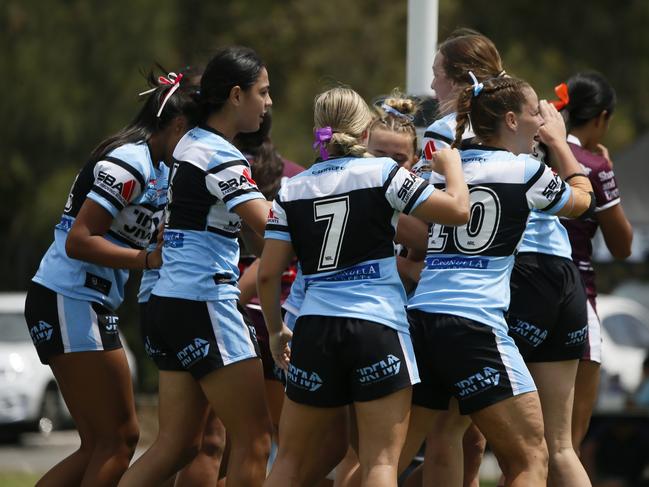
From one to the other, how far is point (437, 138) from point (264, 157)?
46.9 inches

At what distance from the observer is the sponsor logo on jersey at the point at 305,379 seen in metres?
4.91

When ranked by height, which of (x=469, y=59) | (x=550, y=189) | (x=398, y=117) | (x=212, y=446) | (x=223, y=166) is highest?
(x=469, y=59)

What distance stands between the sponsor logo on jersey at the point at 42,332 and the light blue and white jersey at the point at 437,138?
1736 mm

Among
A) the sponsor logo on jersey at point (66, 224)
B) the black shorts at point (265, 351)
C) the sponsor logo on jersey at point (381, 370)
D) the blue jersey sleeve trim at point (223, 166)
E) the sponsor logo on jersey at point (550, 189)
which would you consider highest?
the blue jersey sleeve trim at point (223, 166)

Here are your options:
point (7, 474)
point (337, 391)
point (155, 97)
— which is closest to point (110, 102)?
point (7, 474)

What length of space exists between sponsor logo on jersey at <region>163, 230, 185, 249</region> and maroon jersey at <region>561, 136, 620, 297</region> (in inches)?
74.8

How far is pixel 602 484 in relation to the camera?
9836 millimetres

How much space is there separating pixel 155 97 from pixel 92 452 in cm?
159

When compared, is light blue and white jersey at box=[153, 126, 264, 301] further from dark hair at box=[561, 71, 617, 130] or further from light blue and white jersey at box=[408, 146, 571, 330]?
dark hair at box=[561, 71, 617, 130]

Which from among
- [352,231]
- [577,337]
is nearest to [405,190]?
[352,231]

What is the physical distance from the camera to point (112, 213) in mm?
5672

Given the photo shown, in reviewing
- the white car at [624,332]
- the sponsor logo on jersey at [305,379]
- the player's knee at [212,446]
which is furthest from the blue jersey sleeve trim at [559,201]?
the white car at [624,332]

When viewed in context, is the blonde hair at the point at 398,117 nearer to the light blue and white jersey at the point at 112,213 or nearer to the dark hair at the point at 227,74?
the dark hair at the point at 227,74

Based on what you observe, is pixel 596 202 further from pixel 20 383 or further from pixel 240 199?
pixel 20 383
